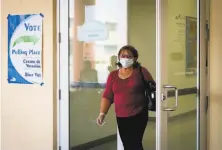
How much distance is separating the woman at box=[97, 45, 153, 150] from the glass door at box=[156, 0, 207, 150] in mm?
199

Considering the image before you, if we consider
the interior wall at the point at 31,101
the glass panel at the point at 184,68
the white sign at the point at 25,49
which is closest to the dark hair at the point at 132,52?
the glass panel at the point at 184,68

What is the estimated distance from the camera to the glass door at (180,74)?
170 inches

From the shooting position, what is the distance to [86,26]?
4.89 meters

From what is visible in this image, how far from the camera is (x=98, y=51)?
15.9 feet

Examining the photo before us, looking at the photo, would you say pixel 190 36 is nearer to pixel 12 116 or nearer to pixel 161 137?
pixel 161 137

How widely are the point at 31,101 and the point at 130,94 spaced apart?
1.56m

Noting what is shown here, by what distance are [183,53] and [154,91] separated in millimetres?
626

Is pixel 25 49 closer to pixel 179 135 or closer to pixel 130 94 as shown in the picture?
pixel 130 94

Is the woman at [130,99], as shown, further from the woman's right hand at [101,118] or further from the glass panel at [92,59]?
the glass panel at [92,59]

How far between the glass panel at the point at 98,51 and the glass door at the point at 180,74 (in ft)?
0.53

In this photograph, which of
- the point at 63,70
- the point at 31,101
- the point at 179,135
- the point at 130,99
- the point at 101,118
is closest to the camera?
the point at 130,99

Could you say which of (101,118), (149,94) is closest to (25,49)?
(101,118)

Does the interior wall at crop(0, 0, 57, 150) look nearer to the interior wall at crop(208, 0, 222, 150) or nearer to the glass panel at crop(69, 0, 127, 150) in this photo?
the glass panel at crop(69, 0, 127, 150)

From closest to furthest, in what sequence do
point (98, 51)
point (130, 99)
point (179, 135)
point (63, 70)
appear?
point (130, 99), point (179, 135), point (98, 51), point (63, 70)
